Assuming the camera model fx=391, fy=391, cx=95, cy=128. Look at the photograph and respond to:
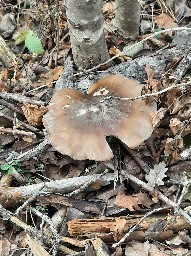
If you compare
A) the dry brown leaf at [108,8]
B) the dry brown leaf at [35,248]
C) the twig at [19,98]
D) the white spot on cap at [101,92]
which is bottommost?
the dry brown leaf at [35,248]

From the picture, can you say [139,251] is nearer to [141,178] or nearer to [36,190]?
[141,178]

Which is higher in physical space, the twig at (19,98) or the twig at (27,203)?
the twig at (19,98)

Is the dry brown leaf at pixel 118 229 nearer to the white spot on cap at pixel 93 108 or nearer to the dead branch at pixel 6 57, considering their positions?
the white spot on cap at pixel 93 108

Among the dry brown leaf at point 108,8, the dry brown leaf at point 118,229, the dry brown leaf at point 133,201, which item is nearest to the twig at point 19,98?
the dry brown leaf at point 133,201

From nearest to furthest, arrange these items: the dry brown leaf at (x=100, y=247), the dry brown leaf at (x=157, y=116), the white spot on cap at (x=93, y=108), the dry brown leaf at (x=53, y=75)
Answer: the dry brown leaf at (x=100, y=247) → the dry brown leaf at (x=157, y=116) → the white spot on cap at (x=93, y=108) → the dry brown leaf at (x=53, y=75)

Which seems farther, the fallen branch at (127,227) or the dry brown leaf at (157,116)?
the dry brown leaf at (157,116)

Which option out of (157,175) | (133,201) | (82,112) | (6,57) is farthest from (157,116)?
(6,57)

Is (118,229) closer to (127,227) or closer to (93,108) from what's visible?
(127,227)
